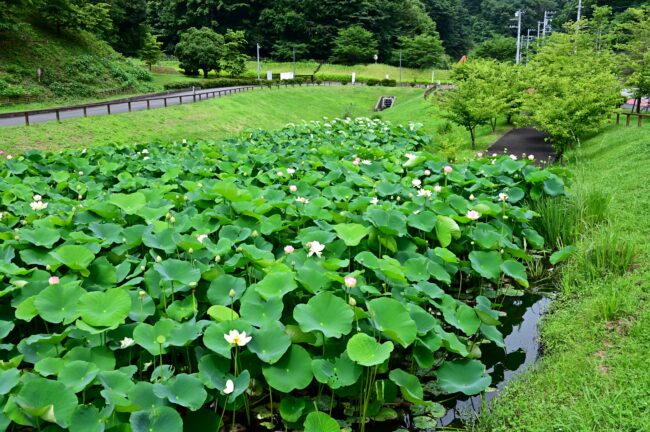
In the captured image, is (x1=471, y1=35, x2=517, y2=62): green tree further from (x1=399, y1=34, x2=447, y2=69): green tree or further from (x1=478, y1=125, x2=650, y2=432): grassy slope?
(x1=478, y1=125, x2=650, y2=432): grassy slope

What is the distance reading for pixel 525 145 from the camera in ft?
53.2

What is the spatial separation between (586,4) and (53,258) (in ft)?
217

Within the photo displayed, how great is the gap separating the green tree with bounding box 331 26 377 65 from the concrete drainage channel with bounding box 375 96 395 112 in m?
21.4

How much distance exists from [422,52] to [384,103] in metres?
23.4

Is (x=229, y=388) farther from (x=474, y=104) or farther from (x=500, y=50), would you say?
(x=500, y=50)

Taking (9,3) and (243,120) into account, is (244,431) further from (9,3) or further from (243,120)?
(9,3)

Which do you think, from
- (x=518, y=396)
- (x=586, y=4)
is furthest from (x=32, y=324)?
(x=586, y=4)

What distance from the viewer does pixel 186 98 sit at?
86.0ft

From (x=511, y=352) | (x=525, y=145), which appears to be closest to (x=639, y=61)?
(x=525, y=145)

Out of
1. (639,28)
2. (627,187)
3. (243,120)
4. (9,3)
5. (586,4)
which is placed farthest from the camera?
(586,4)

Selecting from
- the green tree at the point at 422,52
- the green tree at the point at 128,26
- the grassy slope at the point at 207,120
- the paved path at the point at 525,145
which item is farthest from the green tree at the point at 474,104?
the green tree at the point at 422,52

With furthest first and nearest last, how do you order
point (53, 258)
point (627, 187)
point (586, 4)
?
point (586, 4), point (627, 187), point (53, 258)

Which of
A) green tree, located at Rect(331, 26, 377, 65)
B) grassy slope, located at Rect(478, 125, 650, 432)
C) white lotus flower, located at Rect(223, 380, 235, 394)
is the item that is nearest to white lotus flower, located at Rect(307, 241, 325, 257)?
white lotus flower, located at Rect(223, 380, 235, 394)

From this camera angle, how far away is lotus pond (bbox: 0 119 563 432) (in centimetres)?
271
